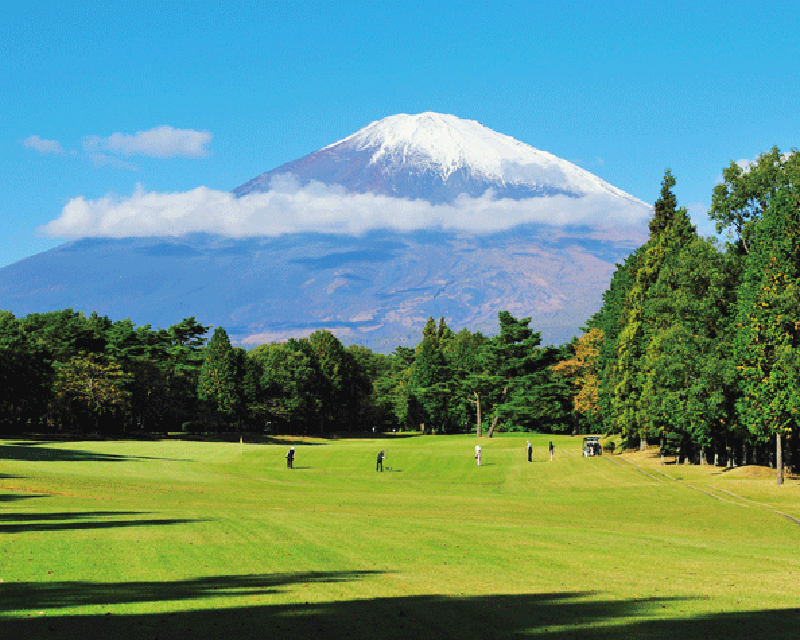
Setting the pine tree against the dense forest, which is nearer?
the dense forest

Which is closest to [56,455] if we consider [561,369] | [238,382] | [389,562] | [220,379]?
[389,562]

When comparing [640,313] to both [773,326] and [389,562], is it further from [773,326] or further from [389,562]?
[389,562]

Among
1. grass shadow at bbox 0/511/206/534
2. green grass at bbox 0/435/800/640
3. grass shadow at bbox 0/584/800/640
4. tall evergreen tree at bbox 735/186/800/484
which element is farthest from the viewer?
tall evergreen tree at bbox 735/186/800/484

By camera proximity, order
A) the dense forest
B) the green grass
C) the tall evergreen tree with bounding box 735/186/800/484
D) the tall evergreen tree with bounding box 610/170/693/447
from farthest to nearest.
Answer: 1. the tall evergreen tree with bounding box 610/170/693/447
2. the dense forest
3. the tall evergreen tree with bounding box 735/186/800/484
4. the green grass

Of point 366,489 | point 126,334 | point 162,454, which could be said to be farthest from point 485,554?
point 126,334

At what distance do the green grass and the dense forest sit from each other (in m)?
9.72

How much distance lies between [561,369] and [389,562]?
112600 millimetres

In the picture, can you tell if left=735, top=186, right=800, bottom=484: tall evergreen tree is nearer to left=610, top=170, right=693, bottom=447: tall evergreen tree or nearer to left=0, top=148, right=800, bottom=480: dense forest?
left=0, top=148, right=800, bottom=480: dense forest

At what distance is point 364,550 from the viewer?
22.6 m

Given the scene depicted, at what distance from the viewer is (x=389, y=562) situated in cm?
2052

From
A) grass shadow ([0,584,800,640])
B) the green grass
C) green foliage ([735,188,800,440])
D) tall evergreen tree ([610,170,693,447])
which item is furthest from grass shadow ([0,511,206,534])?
tall evergreen tree ([610,170,693,447])

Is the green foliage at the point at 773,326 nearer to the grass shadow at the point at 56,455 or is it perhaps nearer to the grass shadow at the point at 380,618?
the grass shadow at the point at 380,618

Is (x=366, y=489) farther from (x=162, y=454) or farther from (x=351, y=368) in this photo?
(x=351, y=368)

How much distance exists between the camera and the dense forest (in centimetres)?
4925
